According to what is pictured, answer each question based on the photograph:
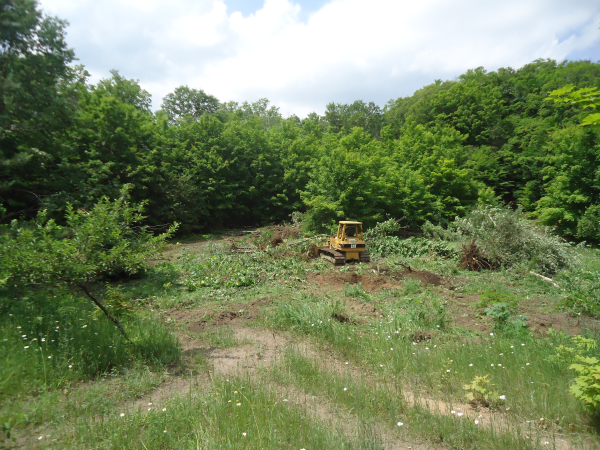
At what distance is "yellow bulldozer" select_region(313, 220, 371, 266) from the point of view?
14.3m

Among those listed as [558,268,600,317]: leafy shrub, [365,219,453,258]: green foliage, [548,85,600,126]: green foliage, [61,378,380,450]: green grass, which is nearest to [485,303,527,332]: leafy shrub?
[558,268,600,317]: leafy shrub

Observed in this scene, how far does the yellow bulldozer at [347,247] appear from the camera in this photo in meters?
14.3

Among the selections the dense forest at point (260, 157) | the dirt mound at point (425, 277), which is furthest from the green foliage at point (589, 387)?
the dense forest at point (260, 157)

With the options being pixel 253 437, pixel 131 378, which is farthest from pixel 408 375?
pixel 131 378

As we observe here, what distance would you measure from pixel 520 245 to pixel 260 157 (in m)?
21.2

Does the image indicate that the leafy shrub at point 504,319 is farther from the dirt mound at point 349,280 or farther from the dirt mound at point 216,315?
the dirt mound at point 216,315

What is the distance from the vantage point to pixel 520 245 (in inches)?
516

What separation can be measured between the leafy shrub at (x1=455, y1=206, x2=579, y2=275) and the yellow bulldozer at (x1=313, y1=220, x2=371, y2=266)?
475 cm

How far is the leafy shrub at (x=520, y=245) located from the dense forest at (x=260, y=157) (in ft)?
15.1

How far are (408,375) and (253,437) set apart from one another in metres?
2.75

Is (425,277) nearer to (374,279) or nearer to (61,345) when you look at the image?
(374,279)

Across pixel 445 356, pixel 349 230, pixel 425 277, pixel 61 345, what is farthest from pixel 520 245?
pixel 61 345

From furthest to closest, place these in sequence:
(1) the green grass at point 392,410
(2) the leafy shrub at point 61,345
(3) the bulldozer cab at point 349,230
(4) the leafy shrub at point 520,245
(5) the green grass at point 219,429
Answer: (3) the bulldozer cab at point 349,230 < (4) the leafy shrub at point 520,245 < (2) the leafy shrub at point 61,345 < (1) the green grass at point 392,410 < (5) the green grass at point 219,429

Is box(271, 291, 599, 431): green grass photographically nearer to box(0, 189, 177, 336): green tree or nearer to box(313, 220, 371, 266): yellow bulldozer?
box(0, 189, 177, 336): green tree
